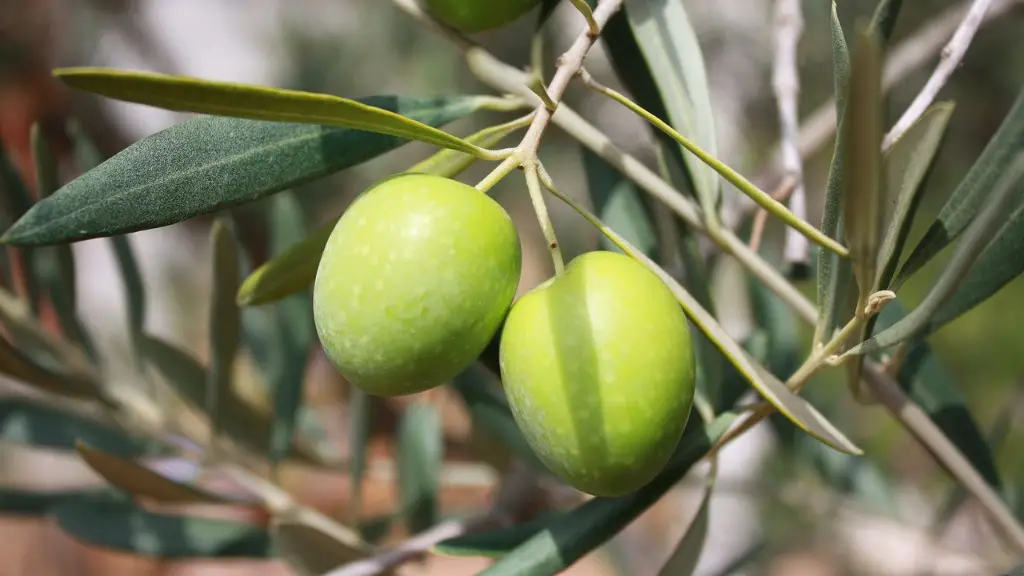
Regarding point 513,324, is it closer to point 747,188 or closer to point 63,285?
point 747,188

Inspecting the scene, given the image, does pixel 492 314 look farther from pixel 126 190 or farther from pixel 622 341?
pixel 126 190

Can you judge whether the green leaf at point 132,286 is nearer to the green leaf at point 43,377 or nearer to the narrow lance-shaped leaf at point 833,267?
the green leaf at point 43,377

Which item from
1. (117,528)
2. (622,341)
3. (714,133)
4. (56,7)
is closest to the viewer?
(622,341)

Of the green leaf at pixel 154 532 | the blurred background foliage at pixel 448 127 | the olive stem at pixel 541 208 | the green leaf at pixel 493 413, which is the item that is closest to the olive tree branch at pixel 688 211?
the olive stem at pixel 541 208

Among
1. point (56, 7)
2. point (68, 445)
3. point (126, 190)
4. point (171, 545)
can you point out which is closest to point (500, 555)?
point (126, 190)

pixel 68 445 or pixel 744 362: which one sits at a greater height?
pixel 68 445

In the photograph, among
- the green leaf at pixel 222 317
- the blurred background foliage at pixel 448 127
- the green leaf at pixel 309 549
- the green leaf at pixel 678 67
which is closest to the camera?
the green leaf at pixel 678 67

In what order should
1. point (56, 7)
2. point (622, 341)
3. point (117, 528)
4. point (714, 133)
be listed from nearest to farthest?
1. point (622, 341)
2. point (714, 133)
3. point (117, 528)
4. point (56, 7)

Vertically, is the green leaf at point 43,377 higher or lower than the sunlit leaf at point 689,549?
higher
